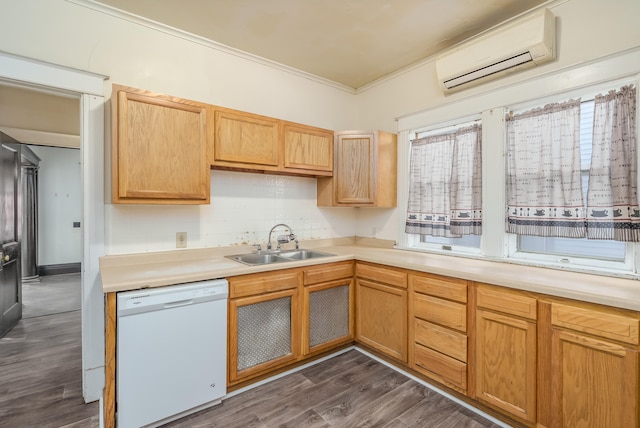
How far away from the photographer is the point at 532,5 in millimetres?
2096

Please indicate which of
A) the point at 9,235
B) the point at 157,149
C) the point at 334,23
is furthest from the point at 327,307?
the point at 9,235

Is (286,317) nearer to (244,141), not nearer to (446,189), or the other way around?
(244,141)

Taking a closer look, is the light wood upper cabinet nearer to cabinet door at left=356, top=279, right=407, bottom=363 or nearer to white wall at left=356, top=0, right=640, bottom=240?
white wall at left=356, top=0, right=640, bottom=240

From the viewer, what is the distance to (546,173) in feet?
6.92

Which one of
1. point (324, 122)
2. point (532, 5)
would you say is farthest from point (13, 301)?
point (532, 5)

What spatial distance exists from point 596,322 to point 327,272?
1.68 m

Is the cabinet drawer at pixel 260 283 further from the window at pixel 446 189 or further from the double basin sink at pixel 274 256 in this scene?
the window at pixel 446 189

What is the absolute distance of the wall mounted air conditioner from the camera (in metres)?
2.03

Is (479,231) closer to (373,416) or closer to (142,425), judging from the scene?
(373,416)

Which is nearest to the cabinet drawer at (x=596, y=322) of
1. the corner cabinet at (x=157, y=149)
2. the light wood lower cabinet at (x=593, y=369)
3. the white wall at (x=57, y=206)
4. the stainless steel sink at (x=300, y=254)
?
the light wood lower cabinet at (x=593, y=369)

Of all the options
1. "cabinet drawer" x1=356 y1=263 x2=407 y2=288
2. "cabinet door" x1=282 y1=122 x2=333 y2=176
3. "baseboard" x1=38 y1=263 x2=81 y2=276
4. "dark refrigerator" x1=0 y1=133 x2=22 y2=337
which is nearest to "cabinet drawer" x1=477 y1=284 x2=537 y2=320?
"cabinet drawer" x1=356 y1=263 x2=407 y2=288

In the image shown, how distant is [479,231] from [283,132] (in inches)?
72.5

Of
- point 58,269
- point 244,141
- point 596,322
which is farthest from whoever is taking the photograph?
point 58,269

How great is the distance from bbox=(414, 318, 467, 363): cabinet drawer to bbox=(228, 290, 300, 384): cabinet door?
0.93m
